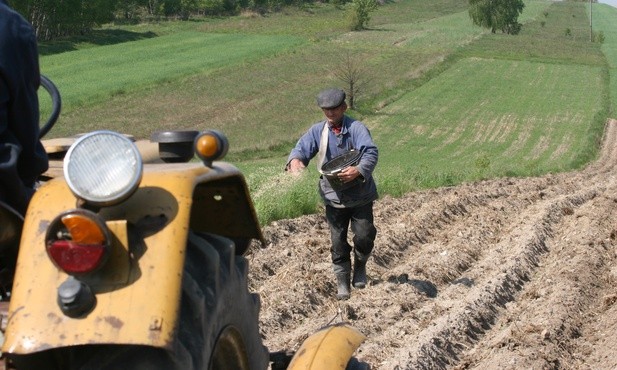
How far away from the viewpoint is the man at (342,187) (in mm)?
7289

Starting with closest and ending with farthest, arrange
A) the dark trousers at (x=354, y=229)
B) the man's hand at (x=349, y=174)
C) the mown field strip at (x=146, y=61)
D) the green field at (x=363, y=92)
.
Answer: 1. the man's hand at (x=349, y=174)
2. the dark trousers at (x=354, y=229)
3. the green field at (x=363, y=92)
4. the mown field strip at (x=146, y=61)

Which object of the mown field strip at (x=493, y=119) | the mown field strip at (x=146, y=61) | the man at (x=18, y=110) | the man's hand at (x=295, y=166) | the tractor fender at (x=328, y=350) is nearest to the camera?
the man at (x=18, y=110)

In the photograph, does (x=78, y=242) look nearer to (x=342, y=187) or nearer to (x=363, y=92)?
(x=342, y=187)

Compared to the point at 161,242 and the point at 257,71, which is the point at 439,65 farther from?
the point at 161,242

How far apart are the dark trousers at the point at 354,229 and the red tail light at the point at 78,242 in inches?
201

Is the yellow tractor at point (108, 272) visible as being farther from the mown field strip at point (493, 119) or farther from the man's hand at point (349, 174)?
the mown field strip at point (493, 119)

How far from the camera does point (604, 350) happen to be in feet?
20.2

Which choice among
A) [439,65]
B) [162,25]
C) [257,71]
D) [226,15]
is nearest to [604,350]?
[257,71]

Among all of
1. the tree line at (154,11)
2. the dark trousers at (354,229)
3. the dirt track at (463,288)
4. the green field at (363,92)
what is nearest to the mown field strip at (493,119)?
the green field at (363,92)

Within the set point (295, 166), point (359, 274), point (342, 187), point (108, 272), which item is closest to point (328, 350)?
point (108, 272)

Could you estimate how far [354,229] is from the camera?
296 inches

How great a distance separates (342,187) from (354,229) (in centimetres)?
42

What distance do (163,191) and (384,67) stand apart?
48418 mm

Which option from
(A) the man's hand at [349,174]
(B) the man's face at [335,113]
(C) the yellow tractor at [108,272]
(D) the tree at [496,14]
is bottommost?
(D) the tree at [496,14]
